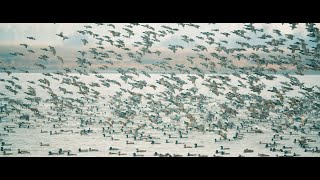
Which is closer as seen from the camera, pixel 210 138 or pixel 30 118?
pixel 210 138

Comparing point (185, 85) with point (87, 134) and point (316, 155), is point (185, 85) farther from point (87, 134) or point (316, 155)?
point (316, 155)

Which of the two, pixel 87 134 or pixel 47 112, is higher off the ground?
pixel 47 112

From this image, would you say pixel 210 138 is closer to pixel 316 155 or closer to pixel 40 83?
pixel 316 155

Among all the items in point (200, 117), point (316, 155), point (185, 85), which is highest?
point (185, 85)

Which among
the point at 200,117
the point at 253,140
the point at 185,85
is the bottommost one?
the point at 253,140
